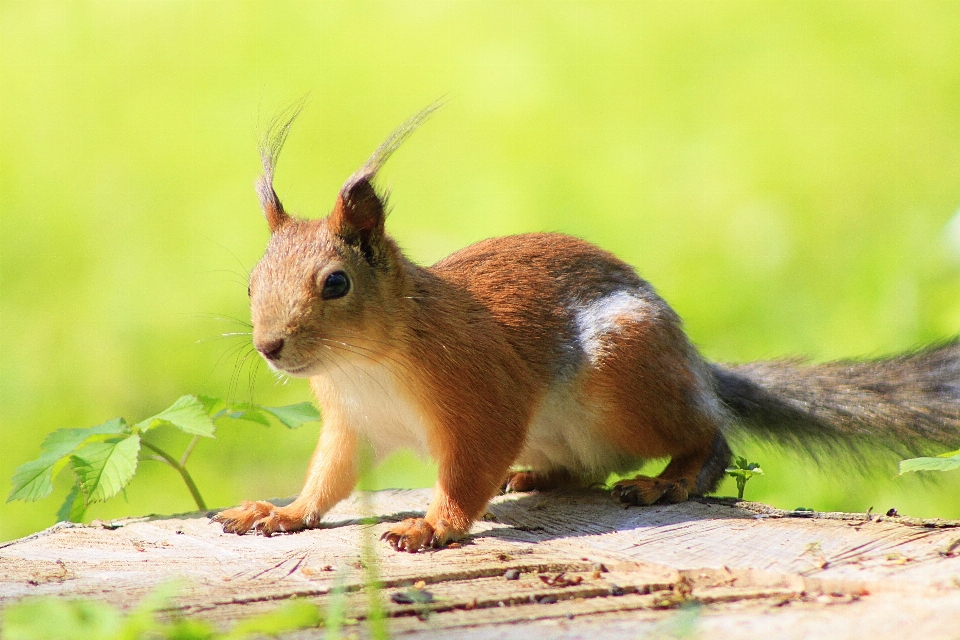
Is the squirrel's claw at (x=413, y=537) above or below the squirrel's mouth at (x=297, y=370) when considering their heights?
below

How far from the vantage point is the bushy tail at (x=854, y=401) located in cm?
303

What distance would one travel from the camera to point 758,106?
5.57 meters

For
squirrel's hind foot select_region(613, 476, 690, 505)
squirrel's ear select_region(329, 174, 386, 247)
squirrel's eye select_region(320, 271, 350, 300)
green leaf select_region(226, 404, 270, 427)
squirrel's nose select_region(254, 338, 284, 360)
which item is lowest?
squirrel's hind foot select_region(613, 476, 690, 505)

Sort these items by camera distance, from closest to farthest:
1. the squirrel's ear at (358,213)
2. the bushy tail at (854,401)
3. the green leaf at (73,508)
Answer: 1. the squirrel's ear at (358,213)
2. the green leaf at (73,508)
3. the bushy tail at (854,401)

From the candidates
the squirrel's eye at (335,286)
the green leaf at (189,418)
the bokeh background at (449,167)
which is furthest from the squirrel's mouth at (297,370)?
the bokeh background at (449,167)

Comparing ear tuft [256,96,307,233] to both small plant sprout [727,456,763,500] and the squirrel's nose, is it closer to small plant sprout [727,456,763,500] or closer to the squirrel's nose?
the squirrel's nose

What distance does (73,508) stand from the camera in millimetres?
2695

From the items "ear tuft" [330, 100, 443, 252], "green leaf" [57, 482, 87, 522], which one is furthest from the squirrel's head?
"green leaf" [57, 482, 87, 522]

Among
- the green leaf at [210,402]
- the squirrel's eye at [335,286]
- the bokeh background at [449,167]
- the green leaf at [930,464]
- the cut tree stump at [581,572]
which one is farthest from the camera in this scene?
the bokeh background at [449,167]

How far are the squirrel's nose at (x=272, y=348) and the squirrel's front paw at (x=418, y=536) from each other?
0.48 metres

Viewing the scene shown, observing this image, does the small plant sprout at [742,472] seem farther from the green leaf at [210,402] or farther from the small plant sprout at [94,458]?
the green leaf at [210,402]

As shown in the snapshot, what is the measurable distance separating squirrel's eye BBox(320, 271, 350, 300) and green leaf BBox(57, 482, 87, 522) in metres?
0.84

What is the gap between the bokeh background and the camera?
4.55 metres

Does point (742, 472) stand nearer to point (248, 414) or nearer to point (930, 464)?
point (930, 464)
